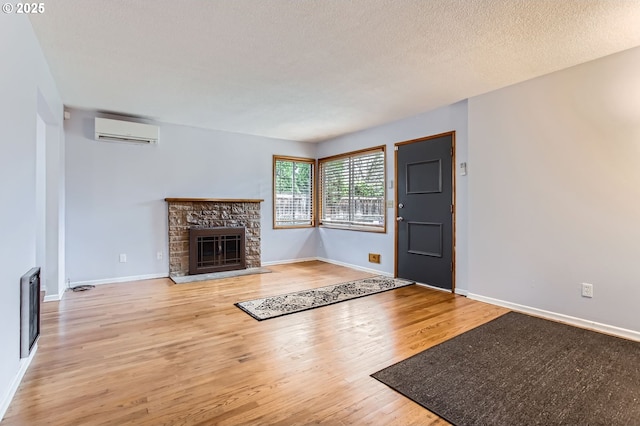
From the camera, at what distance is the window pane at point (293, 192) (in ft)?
20.5

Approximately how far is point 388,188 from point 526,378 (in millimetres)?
3340

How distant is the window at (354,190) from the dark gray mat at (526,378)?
277cm

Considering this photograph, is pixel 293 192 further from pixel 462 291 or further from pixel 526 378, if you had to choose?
pixel 526 378

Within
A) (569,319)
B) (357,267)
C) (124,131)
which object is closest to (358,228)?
(357,267)

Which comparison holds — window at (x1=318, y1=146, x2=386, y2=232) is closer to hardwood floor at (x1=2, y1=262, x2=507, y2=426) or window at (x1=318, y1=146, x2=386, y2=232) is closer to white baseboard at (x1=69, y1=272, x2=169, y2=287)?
hardwood floor at (x1=2, y1=262, x2=507, y2=426)

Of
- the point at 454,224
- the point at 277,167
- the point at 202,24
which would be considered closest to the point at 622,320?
the point at 454,224

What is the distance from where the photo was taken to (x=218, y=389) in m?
1.97

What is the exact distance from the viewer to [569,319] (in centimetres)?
309

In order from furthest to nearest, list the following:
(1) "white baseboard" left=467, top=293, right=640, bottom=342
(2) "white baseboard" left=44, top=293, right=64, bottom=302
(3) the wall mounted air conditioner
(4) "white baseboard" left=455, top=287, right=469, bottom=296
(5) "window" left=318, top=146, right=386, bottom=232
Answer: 1. (5) "window" left=318, top=146, right=386, bottom=232
2. (3) the wall mounted air conditioner
3. (4) "white baseboard" left=455, top=287, right=469, bottom=296
4. (2) "white baseboard" left=44, top=293, right=64, bottom=302
5. (1) "white baseboard" left=467, top=293, right=640, bottom=342

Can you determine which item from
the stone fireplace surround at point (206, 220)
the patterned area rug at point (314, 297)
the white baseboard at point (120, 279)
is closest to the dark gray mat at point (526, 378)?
the patterned area rug at point (314, 297)

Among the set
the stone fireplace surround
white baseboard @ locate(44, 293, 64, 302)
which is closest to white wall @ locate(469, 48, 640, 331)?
the stone fireplace surround

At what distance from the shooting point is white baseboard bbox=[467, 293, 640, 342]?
2758 millimetres

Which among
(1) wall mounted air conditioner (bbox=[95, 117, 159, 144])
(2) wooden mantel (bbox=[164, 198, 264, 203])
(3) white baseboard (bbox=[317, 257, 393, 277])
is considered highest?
(1) wall mounted air conditioner (bbox=[95, 117, 159, 144])

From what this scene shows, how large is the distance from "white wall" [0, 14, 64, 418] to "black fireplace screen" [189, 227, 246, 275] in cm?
259
